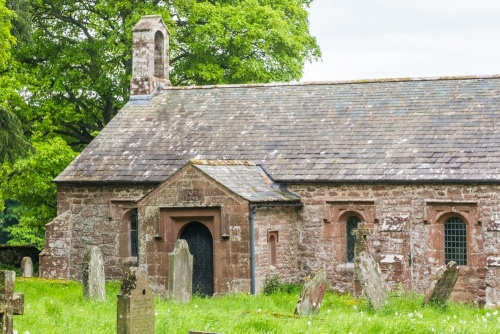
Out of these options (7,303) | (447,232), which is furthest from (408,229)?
(7,303)

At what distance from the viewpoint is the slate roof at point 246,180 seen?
28422 millimetres

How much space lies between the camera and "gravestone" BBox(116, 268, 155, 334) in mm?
14898

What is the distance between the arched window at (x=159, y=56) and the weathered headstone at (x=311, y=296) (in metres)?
18.5

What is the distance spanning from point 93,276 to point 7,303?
1103 cm

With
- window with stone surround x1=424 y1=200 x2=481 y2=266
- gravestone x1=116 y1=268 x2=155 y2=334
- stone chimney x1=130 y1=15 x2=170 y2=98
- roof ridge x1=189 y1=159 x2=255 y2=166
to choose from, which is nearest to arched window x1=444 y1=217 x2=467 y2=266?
window with stone surround x1=424 y1=200 x2=481 y2=266

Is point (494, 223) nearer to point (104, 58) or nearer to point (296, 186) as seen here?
point (296, 186)

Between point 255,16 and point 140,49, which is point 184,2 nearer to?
point 255,16

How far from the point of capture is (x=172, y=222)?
94.9ft

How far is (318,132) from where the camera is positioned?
32281mm

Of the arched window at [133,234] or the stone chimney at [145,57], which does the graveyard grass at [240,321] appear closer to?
the arched window at [133,234]

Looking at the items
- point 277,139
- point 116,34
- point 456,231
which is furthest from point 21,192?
point 456,231

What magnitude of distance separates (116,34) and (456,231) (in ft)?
62.0

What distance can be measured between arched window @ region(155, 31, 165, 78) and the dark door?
10.2 meters

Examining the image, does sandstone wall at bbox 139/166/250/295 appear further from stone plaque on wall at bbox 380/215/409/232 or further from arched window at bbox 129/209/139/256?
stone plaque on wall at bbox 380/215/409/232
